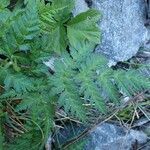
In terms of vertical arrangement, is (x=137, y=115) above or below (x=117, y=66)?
below

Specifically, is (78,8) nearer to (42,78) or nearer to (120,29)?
(120,29)

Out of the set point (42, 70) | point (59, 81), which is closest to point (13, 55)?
point (42, 70)

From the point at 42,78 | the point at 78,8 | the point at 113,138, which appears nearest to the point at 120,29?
the point at 78,8

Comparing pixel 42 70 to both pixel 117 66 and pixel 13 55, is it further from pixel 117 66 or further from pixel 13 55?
pixel 117 66

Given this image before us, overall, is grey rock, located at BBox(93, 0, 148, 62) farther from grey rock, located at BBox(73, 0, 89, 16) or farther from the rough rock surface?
the rough rock surface

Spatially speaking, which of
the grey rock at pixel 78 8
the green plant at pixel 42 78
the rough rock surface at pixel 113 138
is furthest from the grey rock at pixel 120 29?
the green plant at pixel 42 78

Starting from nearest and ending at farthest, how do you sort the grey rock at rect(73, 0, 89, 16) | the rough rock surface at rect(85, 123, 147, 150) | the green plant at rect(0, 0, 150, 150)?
the green plant at rect(0, 0, 150, 150) → the rough rock surface at rect(85, 123, 147, 150) → the grey rock at rect(73, 0, 89, 16)

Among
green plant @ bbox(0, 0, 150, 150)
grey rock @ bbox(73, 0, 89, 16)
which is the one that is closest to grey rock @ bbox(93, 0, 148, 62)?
grey rock @ bbox(73, 0, 89, 16)
